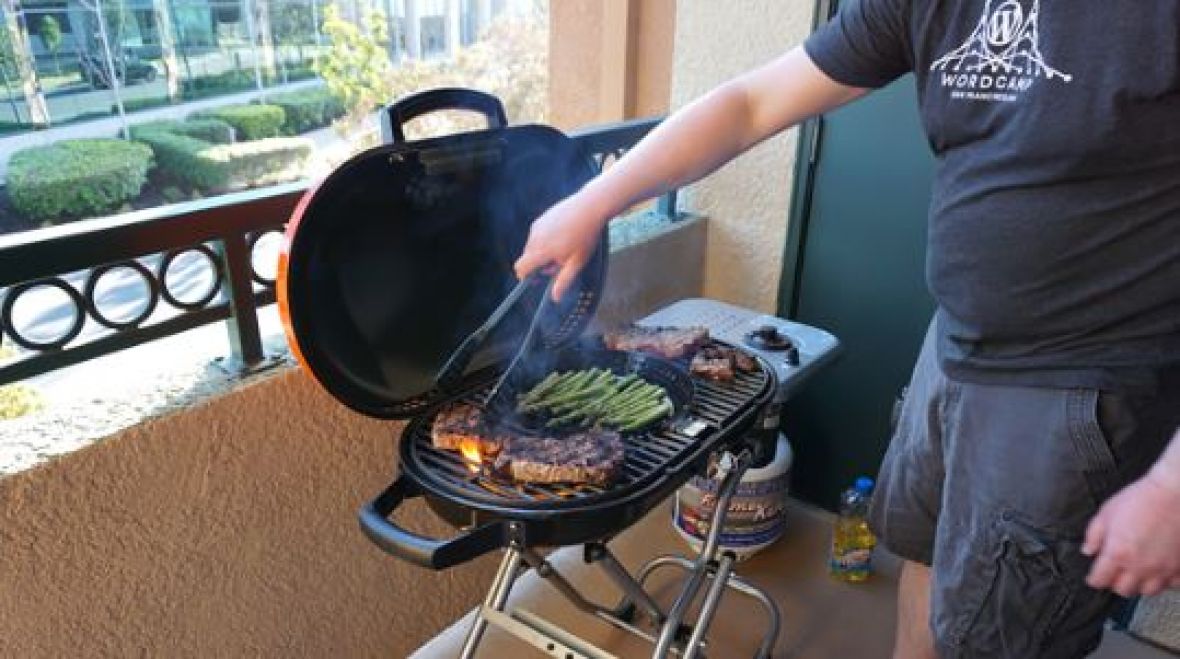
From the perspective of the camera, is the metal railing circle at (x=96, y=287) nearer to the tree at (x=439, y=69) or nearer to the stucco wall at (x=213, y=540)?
the stucco wall at (x=213, y=540)

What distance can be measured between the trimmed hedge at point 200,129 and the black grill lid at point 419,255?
135cm

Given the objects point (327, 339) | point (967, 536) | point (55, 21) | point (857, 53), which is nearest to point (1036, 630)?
point (967, 536)

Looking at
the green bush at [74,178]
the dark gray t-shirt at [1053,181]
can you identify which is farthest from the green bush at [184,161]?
the dark gray t-shirt at [1053,181]

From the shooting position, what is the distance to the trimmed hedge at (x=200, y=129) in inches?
88.7

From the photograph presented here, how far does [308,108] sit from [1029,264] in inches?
105

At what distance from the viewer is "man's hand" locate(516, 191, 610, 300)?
46.1 inches

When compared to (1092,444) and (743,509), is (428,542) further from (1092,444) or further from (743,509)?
(743,509)

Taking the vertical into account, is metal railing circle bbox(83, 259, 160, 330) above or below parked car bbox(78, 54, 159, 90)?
below

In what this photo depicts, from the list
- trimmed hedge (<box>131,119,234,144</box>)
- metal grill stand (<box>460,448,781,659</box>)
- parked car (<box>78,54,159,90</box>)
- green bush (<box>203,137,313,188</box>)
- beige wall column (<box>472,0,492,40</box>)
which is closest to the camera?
metal grill stand (<box>460,448,781,659</box>)

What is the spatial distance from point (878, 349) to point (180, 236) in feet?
5.89

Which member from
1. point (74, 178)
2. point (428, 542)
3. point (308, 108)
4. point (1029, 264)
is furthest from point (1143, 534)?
point (308, 108)

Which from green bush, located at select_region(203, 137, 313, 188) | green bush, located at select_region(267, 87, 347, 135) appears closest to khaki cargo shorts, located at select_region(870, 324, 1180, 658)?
green bush, located at select_region(203, 137, 313, 188)

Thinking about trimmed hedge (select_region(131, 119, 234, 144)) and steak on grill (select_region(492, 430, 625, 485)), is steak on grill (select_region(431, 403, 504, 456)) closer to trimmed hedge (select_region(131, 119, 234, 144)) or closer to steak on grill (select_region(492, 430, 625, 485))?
steak on grill (select_region(492, 430, 625, 485))

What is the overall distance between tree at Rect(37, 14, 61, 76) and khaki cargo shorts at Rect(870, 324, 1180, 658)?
6.21 feet
